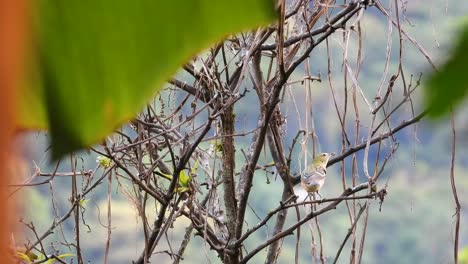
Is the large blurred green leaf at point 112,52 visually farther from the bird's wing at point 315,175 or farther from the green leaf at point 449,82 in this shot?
the bird's wing at point 315,175

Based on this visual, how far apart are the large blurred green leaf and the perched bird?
112 cm

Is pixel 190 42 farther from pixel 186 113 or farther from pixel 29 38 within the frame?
pixel 186 113

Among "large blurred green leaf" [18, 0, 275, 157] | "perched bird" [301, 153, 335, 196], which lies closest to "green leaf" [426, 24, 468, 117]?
"large blurred green leaf" [18, 0, 275, 157]

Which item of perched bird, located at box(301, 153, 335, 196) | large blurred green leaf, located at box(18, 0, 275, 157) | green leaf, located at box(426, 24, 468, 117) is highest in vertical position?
perched bird, located at box(301, 153, 335, 196)

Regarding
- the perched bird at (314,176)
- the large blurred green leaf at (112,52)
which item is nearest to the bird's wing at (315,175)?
the perched bird at (314,176)

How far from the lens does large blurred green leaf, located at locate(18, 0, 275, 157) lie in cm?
25

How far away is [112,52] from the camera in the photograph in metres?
0.26

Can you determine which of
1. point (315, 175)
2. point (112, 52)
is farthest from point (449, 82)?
point (315, 175)

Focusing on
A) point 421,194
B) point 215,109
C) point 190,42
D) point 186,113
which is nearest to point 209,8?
point 190,42

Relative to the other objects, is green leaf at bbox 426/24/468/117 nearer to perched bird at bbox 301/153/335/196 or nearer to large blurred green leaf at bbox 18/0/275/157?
large blurred green leaf at bbox 18/0/275/157

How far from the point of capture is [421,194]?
297 centimetres

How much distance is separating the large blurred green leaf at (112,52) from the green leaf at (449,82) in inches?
3.3

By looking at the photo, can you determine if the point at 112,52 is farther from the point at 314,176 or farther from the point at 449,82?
the point at 314,176

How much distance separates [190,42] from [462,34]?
0.33 ft
